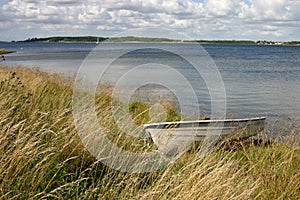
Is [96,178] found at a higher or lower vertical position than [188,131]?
higher

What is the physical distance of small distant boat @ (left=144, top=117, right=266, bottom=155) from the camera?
6287mm

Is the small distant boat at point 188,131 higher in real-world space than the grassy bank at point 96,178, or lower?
lower

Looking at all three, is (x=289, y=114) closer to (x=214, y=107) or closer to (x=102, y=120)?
(x=214, y=107)

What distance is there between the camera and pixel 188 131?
293 inches

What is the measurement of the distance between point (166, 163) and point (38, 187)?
6.21 feet

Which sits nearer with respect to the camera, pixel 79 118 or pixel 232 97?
pixel 79 118

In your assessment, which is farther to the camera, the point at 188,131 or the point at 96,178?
the point at 188,131

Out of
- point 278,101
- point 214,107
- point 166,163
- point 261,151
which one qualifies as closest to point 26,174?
point 166,163

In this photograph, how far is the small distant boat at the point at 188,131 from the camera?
6287 millimetres

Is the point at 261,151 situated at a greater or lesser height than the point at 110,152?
lesser

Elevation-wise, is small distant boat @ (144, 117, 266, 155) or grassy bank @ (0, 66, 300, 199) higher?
grassy bank @ (0, 66, 300, 199)

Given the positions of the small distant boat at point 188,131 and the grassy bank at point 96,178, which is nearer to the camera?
the grassy bank at point 96,178

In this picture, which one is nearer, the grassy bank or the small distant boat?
the grassy bank

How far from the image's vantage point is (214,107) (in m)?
16.8
